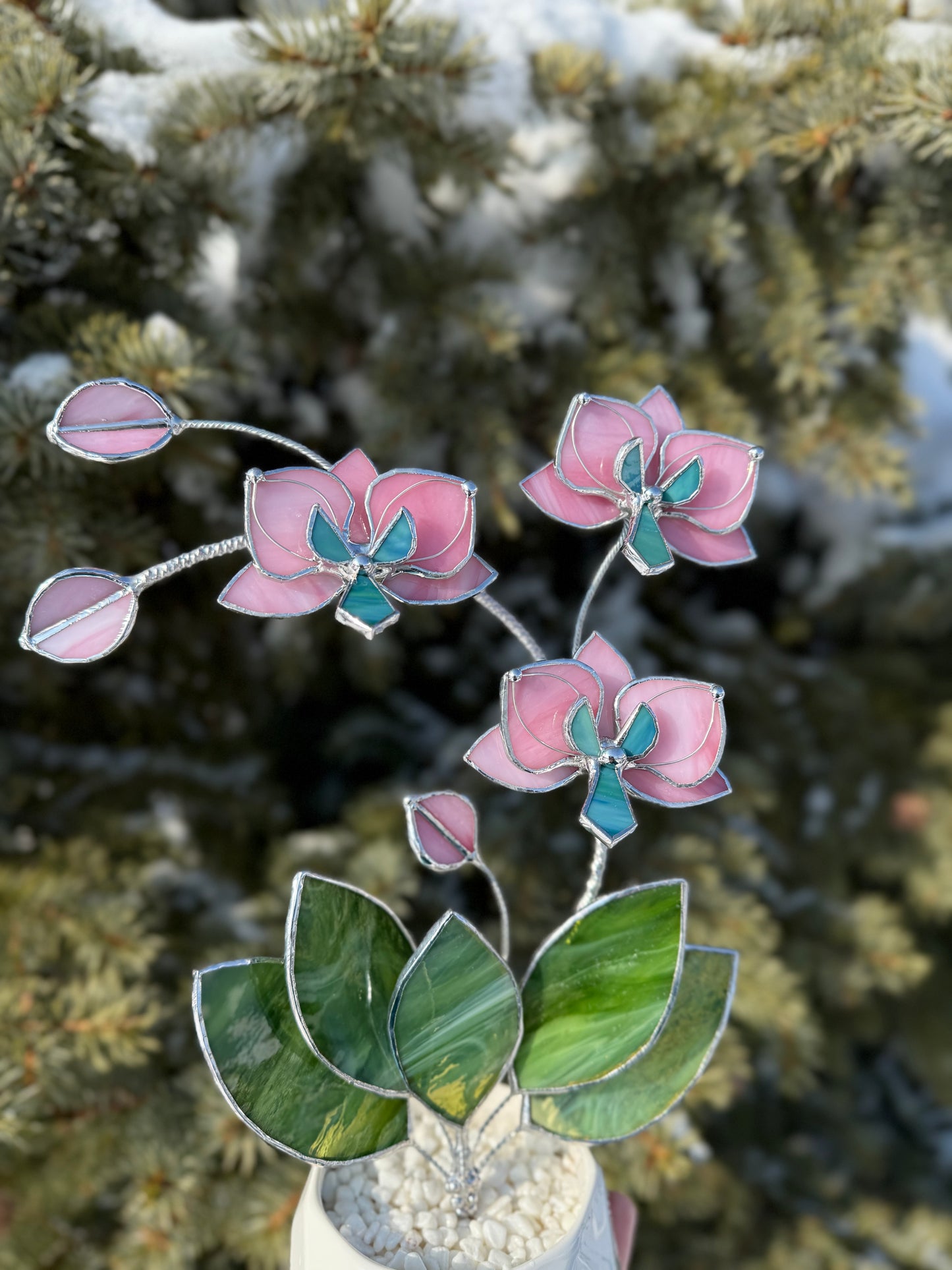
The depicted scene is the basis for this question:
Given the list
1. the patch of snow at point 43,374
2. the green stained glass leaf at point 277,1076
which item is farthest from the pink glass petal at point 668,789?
the patch of snow at point 43,374

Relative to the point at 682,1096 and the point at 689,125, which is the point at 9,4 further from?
the point at 682,1096

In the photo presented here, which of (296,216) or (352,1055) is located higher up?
(296,216)

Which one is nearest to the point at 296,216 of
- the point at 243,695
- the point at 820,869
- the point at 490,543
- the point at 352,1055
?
the point at 490,543

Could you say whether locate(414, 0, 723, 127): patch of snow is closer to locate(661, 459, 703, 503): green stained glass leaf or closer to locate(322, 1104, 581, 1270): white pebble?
locate(661, 459, 703, 503): green stained glass leaf

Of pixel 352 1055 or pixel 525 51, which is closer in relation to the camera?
pixel 352 1055

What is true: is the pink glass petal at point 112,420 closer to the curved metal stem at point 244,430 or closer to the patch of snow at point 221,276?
the curved metal stem at point 244,430

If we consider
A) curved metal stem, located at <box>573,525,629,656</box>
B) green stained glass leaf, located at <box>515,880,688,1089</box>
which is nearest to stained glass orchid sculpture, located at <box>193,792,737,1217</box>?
green stained glass leaf, located at <box>515,880,688,1089</box>

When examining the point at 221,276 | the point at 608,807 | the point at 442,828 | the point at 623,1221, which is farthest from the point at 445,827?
the point at 221,276

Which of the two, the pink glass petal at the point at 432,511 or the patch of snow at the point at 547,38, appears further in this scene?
the patch of snow at the point at 547,38
